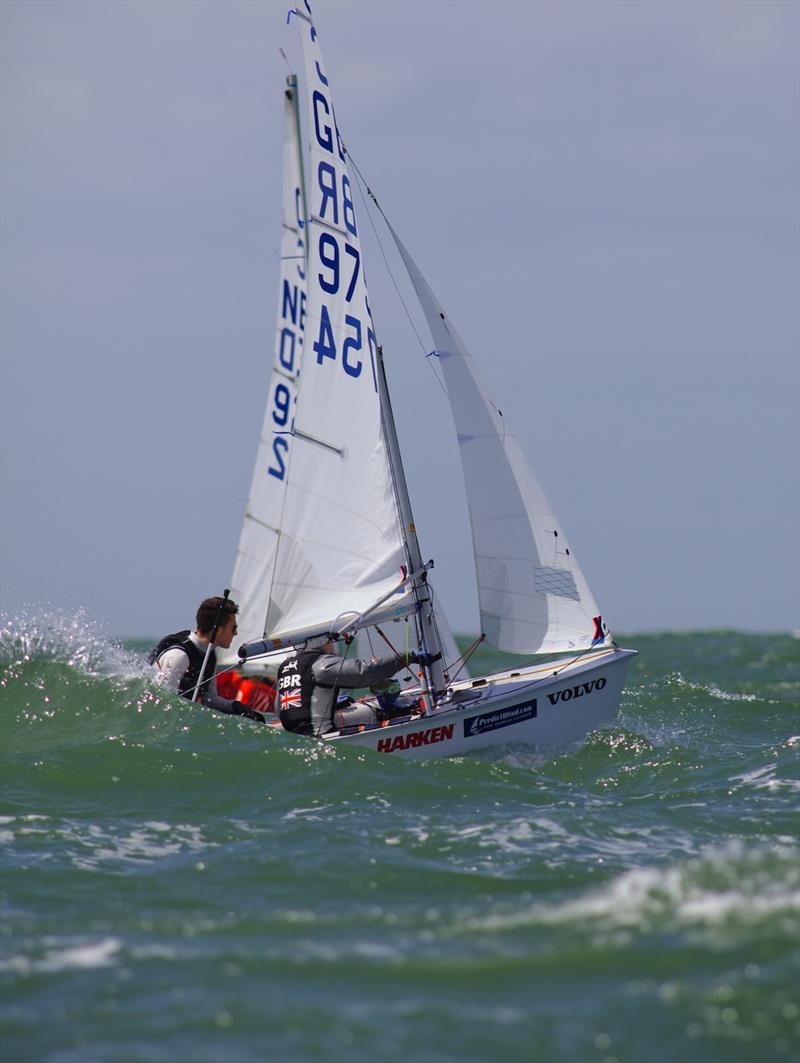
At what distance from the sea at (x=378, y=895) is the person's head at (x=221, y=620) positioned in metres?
0.60

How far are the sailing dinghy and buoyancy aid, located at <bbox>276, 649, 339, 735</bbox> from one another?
0.71 metres

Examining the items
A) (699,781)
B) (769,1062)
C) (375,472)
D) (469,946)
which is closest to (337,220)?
(375,472)

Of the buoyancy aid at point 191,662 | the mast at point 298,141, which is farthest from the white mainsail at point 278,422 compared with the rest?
the buoyancy aid at point 191,662

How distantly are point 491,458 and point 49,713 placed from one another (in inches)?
158

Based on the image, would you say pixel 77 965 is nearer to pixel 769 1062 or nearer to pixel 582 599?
pixel 769 1062

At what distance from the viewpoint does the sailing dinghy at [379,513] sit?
11.1 m

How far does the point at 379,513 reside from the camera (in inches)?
440

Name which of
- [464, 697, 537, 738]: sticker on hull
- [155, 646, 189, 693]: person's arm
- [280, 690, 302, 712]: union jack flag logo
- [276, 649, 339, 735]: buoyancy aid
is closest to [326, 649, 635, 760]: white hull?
[464, 697, 537, 738]: sticker on hull

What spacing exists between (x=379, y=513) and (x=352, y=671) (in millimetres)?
1647

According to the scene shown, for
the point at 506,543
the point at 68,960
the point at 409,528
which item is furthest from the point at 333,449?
the point at 68,960

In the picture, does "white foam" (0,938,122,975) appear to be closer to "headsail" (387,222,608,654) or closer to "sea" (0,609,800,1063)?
"sea" (0,609,800,1063)

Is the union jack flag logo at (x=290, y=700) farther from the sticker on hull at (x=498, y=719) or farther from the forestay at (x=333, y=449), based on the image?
the sticker on hull at (x=498, y=719)

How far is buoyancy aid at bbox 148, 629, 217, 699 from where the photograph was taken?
10.8m

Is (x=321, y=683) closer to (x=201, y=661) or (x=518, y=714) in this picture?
(x=201, y=661)
